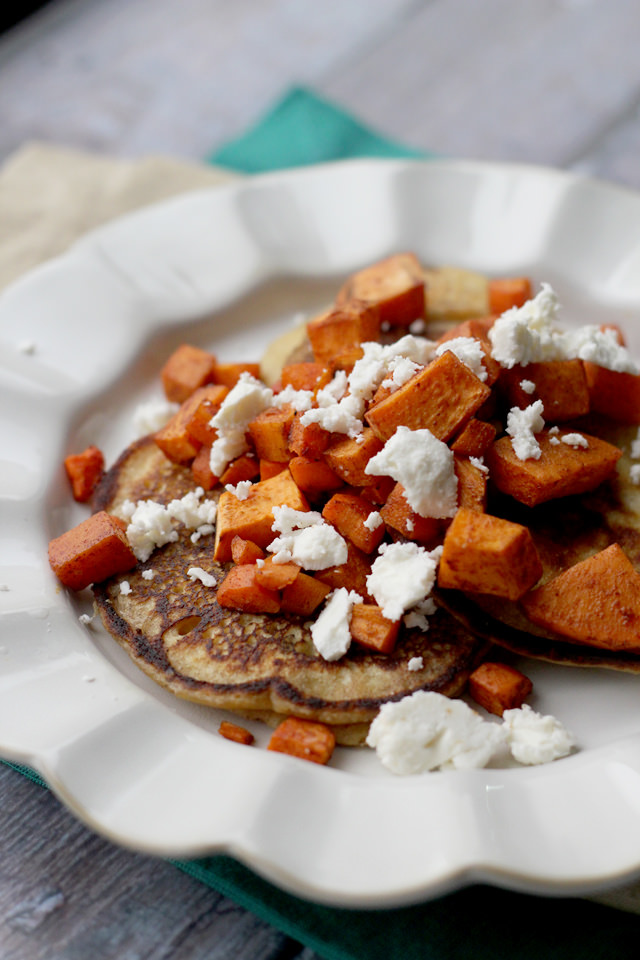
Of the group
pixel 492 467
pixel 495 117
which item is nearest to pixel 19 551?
pixel 492 467

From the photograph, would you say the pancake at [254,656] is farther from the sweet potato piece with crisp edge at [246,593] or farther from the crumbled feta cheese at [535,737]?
the crumbled feta cheese at [535,737]

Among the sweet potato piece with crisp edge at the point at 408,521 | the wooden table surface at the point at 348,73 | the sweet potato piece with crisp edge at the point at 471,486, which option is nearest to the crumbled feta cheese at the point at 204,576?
the sweet potato piece with crisp edge at the point at 408,521

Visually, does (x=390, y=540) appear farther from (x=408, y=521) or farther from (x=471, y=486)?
(x=471, y=486)

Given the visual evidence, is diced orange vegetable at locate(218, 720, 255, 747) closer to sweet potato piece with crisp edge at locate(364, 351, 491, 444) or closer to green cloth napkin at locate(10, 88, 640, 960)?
green cloth napkin at locate(10, 88, 640, 960)

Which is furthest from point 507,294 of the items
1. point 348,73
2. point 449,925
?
point 348,73

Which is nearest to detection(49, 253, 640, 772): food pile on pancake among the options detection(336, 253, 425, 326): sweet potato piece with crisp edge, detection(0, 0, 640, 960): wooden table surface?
detection(336, 253, 425, 326): sweet potato piece with crisp edge

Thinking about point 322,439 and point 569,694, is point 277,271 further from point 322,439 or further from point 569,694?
point 569,694
